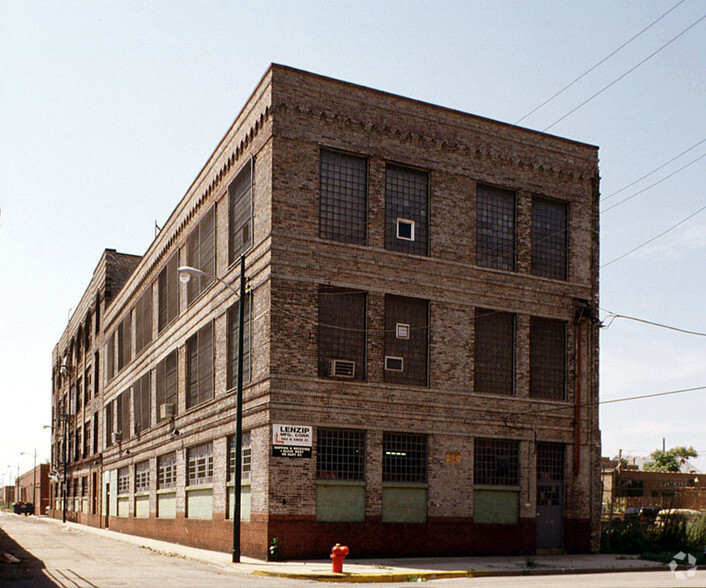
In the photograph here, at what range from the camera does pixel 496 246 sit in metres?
29.9

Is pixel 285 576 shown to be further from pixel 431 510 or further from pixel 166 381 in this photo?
pixel 166 381

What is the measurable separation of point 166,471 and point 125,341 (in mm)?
14450

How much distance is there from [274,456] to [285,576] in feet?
14.9

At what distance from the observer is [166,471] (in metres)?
39.0

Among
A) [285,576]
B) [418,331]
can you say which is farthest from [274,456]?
[418,331]

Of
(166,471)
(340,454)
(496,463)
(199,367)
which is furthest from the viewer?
(166,471)

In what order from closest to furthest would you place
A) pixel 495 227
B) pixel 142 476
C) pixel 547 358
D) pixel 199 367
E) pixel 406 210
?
pixel 406 210 < pixel 495 227 < pixel 547 358 < pixel 199 367 < pixel 142 476

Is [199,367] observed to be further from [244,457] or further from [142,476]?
[142,476]

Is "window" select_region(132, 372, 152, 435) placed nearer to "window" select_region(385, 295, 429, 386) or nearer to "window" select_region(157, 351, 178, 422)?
"window" select_region(157, 351, 178, 422)

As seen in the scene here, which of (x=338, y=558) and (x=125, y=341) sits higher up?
(x=125, y=341)

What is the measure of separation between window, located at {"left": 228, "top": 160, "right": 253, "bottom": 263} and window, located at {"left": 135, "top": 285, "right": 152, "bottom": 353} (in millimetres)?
15416

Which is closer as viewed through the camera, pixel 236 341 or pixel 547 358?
pixel 236 341

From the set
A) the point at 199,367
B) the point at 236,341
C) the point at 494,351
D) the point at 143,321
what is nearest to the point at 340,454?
the point at 236,341

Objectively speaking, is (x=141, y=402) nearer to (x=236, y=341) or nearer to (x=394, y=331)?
(x=236, y=341)
